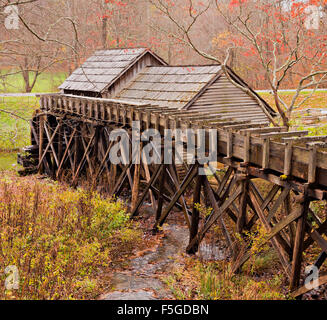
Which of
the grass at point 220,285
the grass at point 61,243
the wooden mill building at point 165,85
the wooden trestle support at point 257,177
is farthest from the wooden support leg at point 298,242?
the wooden mill building at point 165,85

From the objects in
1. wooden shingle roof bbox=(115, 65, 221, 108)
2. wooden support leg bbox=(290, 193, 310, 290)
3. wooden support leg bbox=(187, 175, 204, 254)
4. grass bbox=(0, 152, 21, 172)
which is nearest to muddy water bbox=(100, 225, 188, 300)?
wooden support leg bbox=(187, 175, 204, 254)

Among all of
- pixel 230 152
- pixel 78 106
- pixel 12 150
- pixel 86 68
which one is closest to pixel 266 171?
pixel 230 152

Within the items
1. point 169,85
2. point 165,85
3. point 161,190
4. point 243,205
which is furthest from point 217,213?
point 165,85

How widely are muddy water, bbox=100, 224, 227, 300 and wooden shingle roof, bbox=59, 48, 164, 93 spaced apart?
31.2ft

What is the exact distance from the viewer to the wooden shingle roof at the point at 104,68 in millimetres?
18656

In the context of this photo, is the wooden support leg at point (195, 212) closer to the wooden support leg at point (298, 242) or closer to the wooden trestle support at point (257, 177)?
the wooden trestle support at point (257, 177)

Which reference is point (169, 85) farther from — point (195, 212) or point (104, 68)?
point (195, 212)

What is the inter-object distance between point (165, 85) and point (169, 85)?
0.29 m

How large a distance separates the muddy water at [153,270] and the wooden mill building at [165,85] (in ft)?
15.5

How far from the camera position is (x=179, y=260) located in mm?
8883

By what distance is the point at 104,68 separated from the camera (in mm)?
20125

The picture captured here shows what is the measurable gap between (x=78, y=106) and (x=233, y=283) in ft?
32.5

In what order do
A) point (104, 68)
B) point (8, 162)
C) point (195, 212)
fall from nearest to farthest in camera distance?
point (195, 212) → point (104, 68) → point (8, 162)
